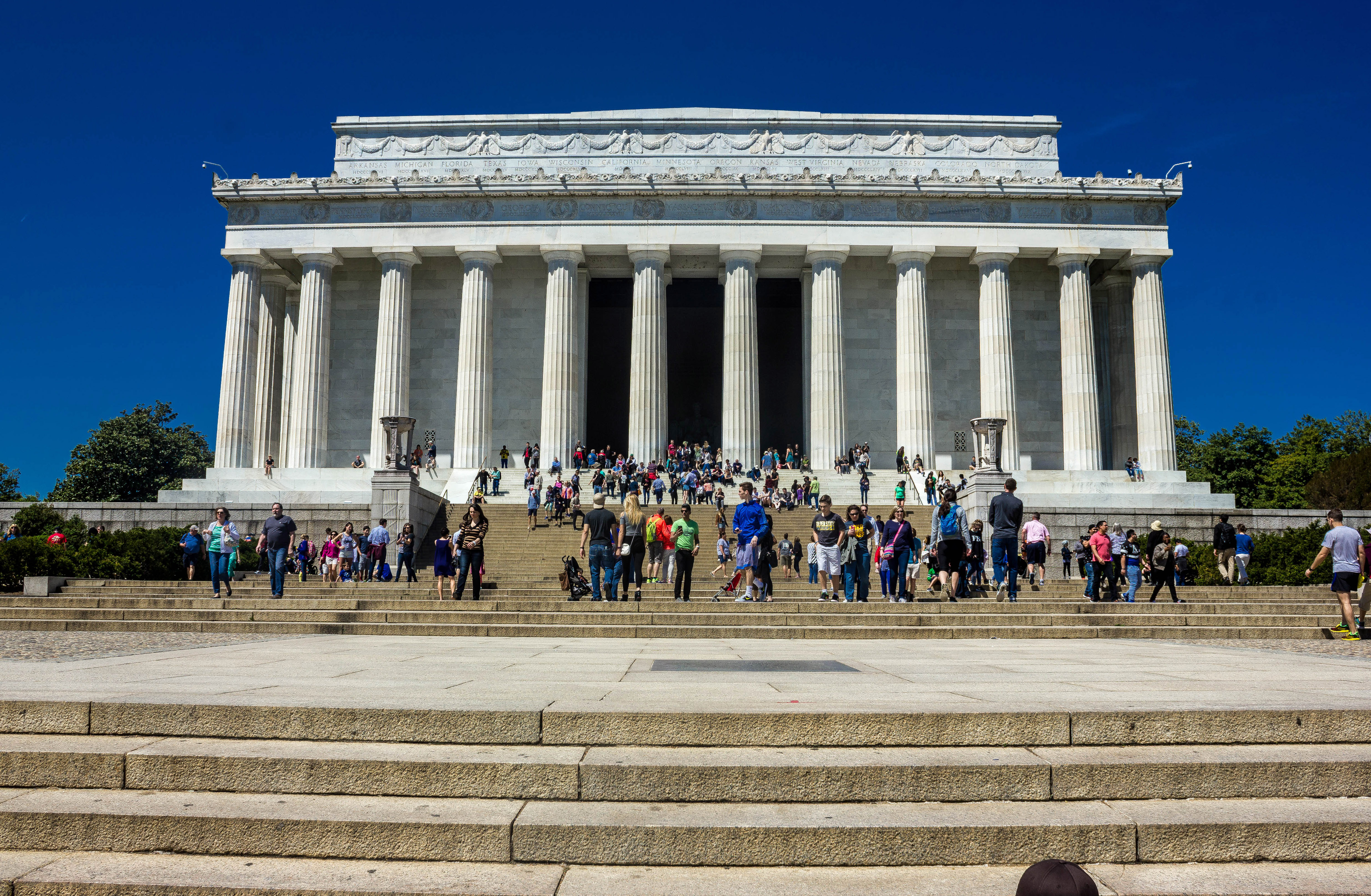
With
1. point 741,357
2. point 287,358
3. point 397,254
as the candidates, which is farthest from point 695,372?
point 287,358

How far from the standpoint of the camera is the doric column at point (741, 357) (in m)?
44.3

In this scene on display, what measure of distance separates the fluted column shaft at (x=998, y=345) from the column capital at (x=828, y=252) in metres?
6.59

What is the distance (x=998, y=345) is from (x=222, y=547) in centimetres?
3676

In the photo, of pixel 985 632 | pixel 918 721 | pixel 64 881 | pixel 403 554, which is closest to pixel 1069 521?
pixel 985 632

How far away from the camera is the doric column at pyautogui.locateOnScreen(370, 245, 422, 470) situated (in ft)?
149

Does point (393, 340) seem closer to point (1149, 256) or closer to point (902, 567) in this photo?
point (902, 567)

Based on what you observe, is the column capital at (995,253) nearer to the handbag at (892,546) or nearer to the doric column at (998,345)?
the doric column at (998,345)

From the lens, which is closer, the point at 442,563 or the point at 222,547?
the point at 442,563

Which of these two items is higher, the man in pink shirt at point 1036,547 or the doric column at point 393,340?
the doric column at point 393,340

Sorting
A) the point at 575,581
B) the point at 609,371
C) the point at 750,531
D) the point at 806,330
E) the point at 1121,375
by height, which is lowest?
the point at 575,581

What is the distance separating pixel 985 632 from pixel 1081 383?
3478 centimetres

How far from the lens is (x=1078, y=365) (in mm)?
45562

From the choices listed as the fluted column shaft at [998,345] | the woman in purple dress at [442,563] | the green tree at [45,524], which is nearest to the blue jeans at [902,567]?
the woman in purple dress at [442,563]

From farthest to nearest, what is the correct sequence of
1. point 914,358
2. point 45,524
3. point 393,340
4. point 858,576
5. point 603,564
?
point 393,340, point 914,358, point 45,524, point 858,576, point 603,564
